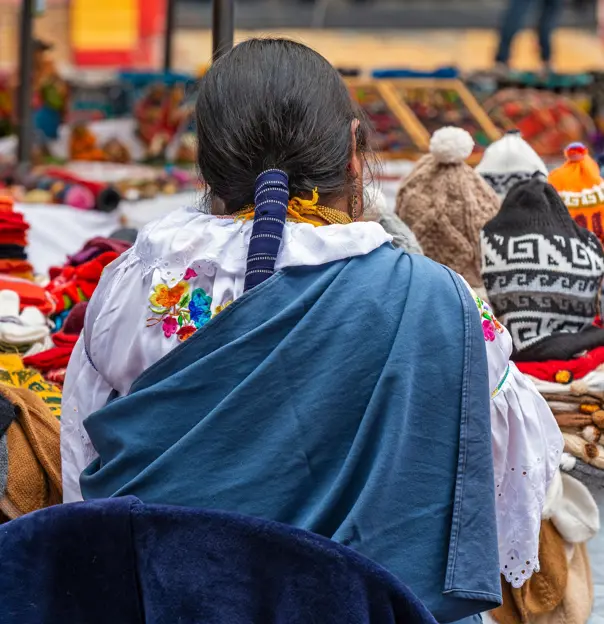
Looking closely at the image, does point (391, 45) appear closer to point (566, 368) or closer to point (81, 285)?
point (81, 285)

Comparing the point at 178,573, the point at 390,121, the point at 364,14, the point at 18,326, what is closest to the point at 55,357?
the point at 18,326

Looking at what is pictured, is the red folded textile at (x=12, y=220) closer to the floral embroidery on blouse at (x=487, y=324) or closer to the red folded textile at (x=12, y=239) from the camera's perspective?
the red folded textile at (x=12, y=239)

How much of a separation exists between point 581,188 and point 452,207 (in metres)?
0.30

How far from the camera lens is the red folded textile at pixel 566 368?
6.59ft

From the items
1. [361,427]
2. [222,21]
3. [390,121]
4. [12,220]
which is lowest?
[390,121]

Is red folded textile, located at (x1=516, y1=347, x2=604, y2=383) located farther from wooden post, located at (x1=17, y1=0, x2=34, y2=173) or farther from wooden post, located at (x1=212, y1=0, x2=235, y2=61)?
wooden post, located at (x1=17, y1=0, x2=34, y2=173)

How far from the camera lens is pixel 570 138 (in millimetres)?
5672

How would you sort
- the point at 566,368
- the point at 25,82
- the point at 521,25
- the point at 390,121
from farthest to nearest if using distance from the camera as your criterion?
1. the point at 521,25
2. the point at 390,121
3. the point at 25,82
4. the point at 566,368

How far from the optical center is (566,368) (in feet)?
6.61

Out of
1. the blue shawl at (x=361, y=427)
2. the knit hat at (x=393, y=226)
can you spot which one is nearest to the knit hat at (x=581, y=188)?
the knit hat at (x=393, y=226)

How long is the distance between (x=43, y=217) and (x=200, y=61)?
30.3 feet

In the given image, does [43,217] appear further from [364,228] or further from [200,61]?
[200,61]

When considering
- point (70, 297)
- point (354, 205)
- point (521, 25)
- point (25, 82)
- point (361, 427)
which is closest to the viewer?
point (361, 427)

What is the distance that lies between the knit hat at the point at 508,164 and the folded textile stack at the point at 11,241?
1.16 metres
